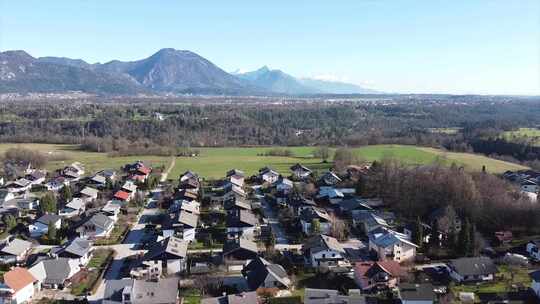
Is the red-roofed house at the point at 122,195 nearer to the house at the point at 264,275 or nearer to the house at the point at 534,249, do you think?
the house at the point at 264,275

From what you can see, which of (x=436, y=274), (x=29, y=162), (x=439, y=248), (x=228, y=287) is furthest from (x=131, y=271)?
(x=29, y=162)

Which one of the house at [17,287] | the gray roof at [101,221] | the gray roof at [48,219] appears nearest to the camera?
the house at [17,287]

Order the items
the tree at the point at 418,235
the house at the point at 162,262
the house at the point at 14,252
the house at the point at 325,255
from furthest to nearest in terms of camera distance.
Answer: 1. the tree at the point at 418,235
2. the house at the point at 14,252
3. the house at the point at 325,255
4. the house at the point at 162,262

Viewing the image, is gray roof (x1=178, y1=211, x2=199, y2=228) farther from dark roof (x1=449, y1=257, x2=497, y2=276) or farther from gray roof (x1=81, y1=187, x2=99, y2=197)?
dark roof (x1=449, y1=257, x2=497, y2=276)

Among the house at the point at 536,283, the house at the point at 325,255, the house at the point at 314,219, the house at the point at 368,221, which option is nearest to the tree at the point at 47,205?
the house at the point at 314,219

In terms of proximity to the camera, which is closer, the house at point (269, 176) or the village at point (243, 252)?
the village at point (243, 252)

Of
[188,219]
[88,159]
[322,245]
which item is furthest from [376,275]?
[88,159]

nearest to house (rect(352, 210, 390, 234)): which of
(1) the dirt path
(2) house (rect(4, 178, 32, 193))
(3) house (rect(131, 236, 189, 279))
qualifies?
(3) house (rect(131, 236, 189, 279))
